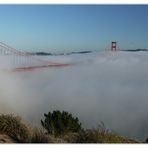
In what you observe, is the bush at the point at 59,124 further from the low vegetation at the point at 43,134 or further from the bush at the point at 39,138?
the bush at the point at 39,138

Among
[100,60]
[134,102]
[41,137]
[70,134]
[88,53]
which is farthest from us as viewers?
[134,102]

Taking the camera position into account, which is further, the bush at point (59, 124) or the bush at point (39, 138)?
the bush at point (59, 124)

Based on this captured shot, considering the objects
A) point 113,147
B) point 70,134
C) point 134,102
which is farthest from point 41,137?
point 134,102

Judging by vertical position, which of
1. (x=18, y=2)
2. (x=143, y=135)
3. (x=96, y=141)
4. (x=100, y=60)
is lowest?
(x=143, y=135)

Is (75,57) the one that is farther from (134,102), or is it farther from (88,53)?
(134,102)

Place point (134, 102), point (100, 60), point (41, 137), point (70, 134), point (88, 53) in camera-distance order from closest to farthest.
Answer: point (41, 137)
point (70, 134)
point (88, 53)
point (100, 60)
point (134, 102)

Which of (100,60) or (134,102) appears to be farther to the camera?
(134,102)

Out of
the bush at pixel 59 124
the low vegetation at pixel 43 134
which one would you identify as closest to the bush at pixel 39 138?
the low vegetation at pixel 43 134

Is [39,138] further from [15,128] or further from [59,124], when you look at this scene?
[59,124]
